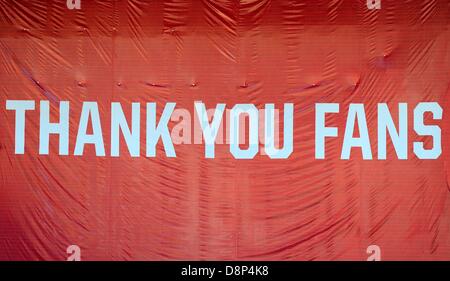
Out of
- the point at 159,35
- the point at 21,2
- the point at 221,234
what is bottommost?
the point at 221,234

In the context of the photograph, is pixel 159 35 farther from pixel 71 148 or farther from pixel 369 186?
pixel 369 186

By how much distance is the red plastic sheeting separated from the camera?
483 centimetres

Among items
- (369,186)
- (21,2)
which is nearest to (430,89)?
(369,186)

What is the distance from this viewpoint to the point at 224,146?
4.90 metres

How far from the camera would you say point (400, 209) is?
4801 mm

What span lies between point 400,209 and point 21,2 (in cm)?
374

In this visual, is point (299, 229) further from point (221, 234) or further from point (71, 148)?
point (71, 148)

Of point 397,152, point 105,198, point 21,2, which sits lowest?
point 105,198

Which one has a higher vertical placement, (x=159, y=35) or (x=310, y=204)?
(x=159, y=35)

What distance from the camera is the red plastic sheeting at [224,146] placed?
4832mm

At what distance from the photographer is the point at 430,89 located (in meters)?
4.85
